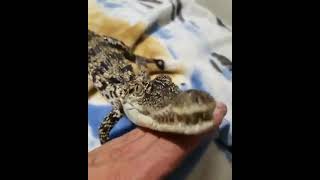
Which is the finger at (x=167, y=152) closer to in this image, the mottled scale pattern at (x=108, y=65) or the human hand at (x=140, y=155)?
the human hand at (x=140, y=155)

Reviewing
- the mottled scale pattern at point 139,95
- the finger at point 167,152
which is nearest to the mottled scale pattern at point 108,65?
the mottled scale pattern at point 139,95

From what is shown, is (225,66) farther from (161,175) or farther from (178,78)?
(161,175)

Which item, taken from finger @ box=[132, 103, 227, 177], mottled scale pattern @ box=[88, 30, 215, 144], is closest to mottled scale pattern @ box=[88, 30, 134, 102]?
mottled scale pattern @ box=[88, 30, 215, 144]

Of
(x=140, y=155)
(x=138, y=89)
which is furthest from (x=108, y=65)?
(x=140, y=155)

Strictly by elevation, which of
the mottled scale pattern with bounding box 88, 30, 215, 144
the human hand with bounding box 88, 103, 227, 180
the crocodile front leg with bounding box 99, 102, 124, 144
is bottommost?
the human hand with bounding box 88, 103, 227, 180

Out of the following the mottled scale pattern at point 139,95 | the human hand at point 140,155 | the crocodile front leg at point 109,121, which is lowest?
the human hand at point 140,155

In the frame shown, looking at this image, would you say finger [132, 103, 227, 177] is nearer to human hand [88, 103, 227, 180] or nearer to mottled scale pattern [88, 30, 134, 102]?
human hand [88, 103, 227, 180]

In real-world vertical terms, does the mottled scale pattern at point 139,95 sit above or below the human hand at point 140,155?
above
